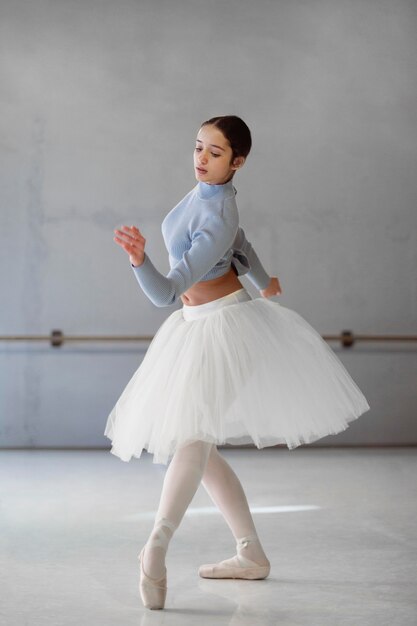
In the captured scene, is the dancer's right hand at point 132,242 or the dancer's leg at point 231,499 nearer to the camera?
the dancer's right hand at point 132,242

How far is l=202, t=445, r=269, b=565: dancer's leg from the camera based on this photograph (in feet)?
8.90

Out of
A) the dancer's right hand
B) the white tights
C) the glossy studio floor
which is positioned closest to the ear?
the dancer's right hand

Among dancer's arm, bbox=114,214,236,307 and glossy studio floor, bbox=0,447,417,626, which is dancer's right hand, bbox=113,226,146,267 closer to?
dancer's arm, bbox=114,214,236,307

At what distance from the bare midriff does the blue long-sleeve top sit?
2 centimetres

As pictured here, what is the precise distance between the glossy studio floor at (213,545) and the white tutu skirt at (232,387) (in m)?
0.38

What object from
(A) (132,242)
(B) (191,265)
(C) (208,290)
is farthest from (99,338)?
(A) (132,242)

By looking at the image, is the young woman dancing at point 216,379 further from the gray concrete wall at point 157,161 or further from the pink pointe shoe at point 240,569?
the gray concrete wall at point 157,161

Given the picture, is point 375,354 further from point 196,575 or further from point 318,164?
point 196,575

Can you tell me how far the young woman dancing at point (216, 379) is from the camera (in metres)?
2.47

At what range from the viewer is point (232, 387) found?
8.39ft

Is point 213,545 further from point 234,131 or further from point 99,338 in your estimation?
point 99,338

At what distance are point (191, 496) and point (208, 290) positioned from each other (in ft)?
1.81

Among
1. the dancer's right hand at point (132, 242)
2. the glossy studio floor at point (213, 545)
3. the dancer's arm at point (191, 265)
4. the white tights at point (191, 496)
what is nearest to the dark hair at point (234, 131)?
the dancer's arm at point (191, 265)

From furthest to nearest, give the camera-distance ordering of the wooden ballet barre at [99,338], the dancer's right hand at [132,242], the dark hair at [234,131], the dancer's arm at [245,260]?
the wooden ballet barre at [99,338] < the dancer's arm at [245,260] < the dark hair at [234,131] < the dancer's right hand at [132,242]
